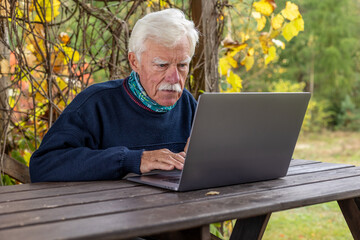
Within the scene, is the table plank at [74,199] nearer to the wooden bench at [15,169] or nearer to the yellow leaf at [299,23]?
the wooden bench at [15,169]

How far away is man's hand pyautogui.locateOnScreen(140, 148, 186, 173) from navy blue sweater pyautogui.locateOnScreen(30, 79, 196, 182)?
27mm

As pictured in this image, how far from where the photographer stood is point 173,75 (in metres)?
2.05

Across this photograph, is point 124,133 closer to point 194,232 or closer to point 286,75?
point 194,232

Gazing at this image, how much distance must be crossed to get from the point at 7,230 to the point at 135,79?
112 cm

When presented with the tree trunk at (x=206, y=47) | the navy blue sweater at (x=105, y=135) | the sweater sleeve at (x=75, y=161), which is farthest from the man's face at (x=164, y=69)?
the tree trunk at (x=206, y=47)

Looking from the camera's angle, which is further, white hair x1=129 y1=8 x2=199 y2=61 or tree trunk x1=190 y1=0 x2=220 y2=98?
tree trunk x1=190 y1=0 x2=220 y2=98

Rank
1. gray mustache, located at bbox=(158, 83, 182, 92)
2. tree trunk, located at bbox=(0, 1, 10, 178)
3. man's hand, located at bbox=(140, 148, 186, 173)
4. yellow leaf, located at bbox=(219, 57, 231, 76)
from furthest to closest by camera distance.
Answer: yellow leaf, located at bbox=(219, 57, 231, 76) → tree trunk, located at bbox=(0, 1, 10, 178) → gray mustache, located at bbox=(158, 83, 182, 92) → man's hand, located at bbox=(140, 148, 186, 173)

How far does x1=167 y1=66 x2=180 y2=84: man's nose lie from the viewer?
2.05 m

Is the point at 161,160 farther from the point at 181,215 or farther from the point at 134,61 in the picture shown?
the point at 134,61

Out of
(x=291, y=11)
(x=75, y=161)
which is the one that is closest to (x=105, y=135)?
(x=75, y=161)

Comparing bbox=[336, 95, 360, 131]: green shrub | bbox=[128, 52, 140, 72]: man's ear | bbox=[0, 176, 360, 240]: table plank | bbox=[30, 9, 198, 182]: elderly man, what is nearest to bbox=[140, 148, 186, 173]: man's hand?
bbox=[30, 9, 198, 182]: elderly man

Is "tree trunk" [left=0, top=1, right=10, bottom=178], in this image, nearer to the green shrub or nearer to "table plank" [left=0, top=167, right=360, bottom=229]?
"table plank" [left=0, top=167, right=360, bottom=229]

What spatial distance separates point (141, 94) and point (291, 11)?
4.22ft

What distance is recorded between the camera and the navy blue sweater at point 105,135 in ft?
5.89
